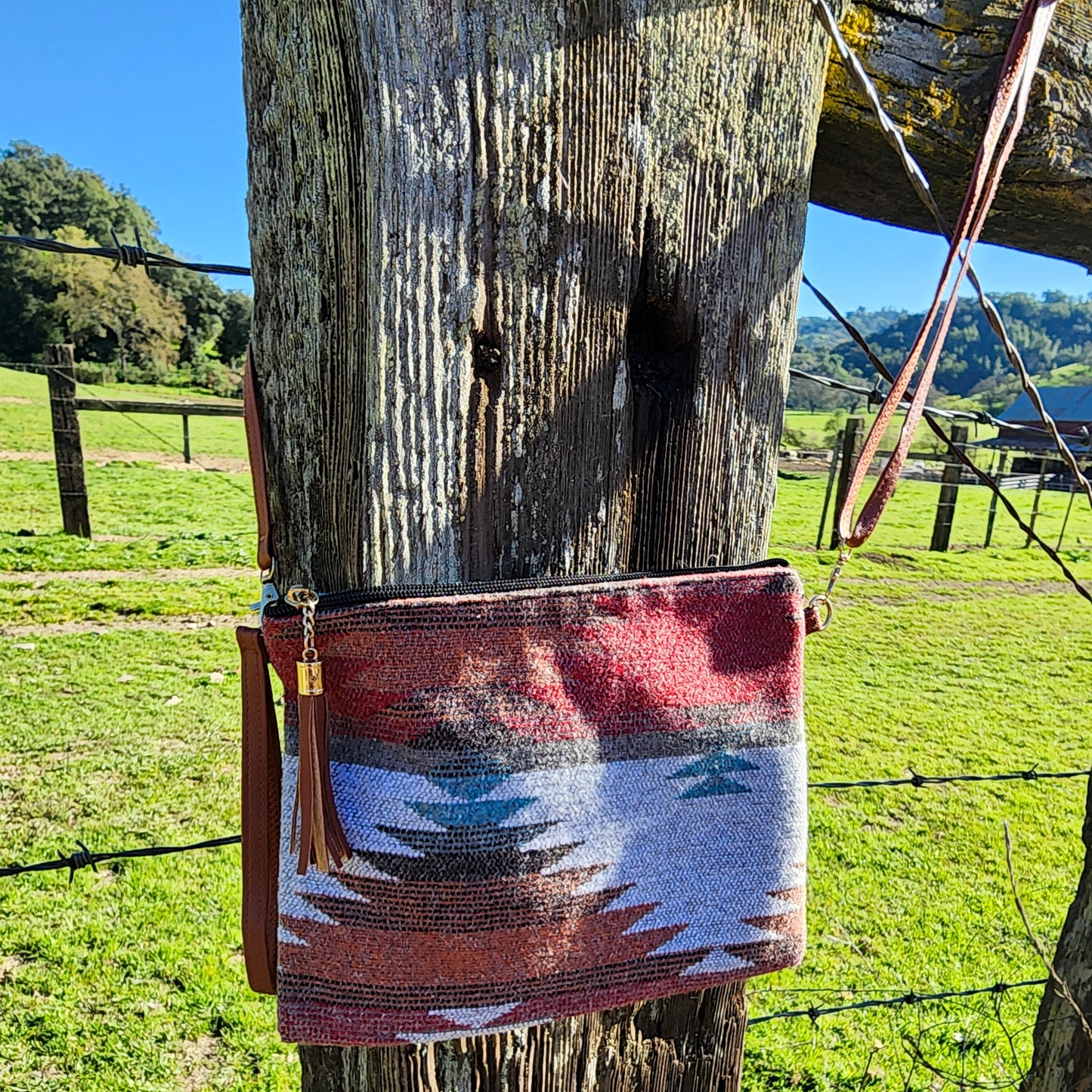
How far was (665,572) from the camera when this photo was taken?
35.1 inches

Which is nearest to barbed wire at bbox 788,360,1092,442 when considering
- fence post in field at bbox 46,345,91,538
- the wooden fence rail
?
the wooden fence rail

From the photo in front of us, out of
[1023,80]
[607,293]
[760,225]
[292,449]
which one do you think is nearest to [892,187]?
[1023,80]

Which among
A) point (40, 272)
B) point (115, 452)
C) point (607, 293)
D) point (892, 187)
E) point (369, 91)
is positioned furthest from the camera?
point (40, 272)

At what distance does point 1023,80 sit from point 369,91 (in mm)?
760

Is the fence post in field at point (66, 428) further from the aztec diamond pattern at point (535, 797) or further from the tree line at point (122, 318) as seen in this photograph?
the tree line at point (122, 318)

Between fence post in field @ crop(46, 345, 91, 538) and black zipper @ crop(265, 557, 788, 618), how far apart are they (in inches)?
354

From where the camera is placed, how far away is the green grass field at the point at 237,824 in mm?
2596

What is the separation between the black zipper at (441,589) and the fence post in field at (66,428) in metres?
8.98

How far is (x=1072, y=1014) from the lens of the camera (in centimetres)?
150

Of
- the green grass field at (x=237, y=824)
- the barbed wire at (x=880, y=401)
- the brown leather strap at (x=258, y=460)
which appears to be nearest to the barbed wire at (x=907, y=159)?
the barbed wire at (x=880, y=401)

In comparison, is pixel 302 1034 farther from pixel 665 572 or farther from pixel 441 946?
pixel 665 572

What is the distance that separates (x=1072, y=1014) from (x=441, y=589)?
155 centimetres

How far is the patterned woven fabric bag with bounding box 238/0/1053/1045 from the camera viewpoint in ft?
2.63

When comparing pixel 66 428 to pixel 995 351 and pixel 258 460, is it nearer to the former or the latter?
pixel 258 460
